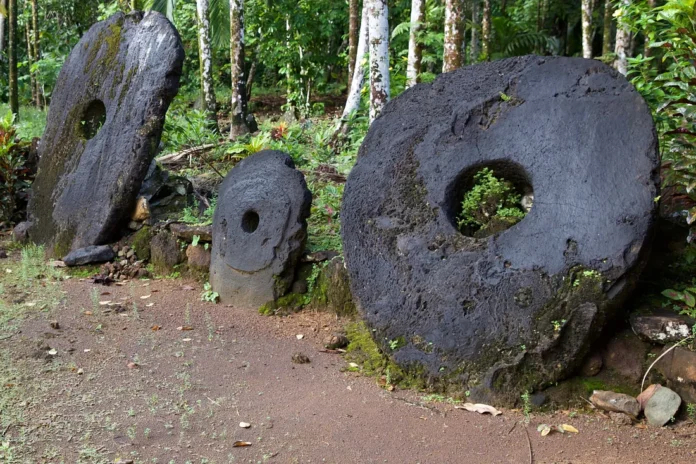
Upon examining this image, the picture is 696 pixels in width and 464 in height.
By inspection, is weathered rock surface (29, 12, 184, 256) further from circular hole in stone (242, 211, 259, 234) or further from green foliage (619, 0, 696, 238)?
green foliage (619, 0, 696, 238)

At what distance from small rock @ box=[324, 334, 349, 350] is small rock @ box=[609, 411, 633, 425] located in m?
1.78

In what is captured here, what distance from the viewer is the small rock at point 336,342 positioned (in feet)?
15.2

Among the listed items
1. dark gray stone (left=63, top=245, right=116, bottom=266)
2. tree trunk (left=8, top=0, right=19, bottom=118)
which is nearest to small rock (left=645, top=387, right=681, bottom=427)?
dark gray stone (left=63, top=245, right=116, bottom=266)

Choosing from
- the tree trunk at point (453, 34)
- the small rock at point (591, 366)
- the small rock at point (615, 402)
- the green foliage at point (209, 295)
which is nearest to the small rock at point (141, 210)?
the green foliage at point (209, 295)

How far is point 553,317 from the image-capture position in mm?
3648

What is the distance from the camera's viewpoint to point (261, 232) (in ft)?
17.3

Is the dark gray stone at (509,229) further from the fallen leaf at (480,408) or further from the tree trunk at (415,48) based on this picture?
the tree trunk at (415,48)

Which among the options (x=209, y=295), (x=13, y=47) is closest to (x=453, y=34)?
(x=209, y=295)

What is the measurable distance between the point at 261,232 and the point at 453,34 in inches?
103

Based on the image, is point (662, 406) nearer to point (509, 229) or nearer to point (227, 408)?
point (509, 229)

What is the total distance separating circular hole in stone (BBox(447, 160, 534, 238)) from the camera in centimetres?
427

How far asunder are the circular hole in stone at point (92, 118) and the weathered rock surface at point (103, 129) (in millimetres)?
10

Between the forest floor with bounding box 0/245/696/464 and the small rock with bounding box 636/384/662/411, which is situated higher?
the small rock with bounding box 636/384/662/411

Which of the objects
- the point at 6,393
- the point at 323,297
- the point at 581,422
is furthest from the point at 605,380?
the point at 6,393
